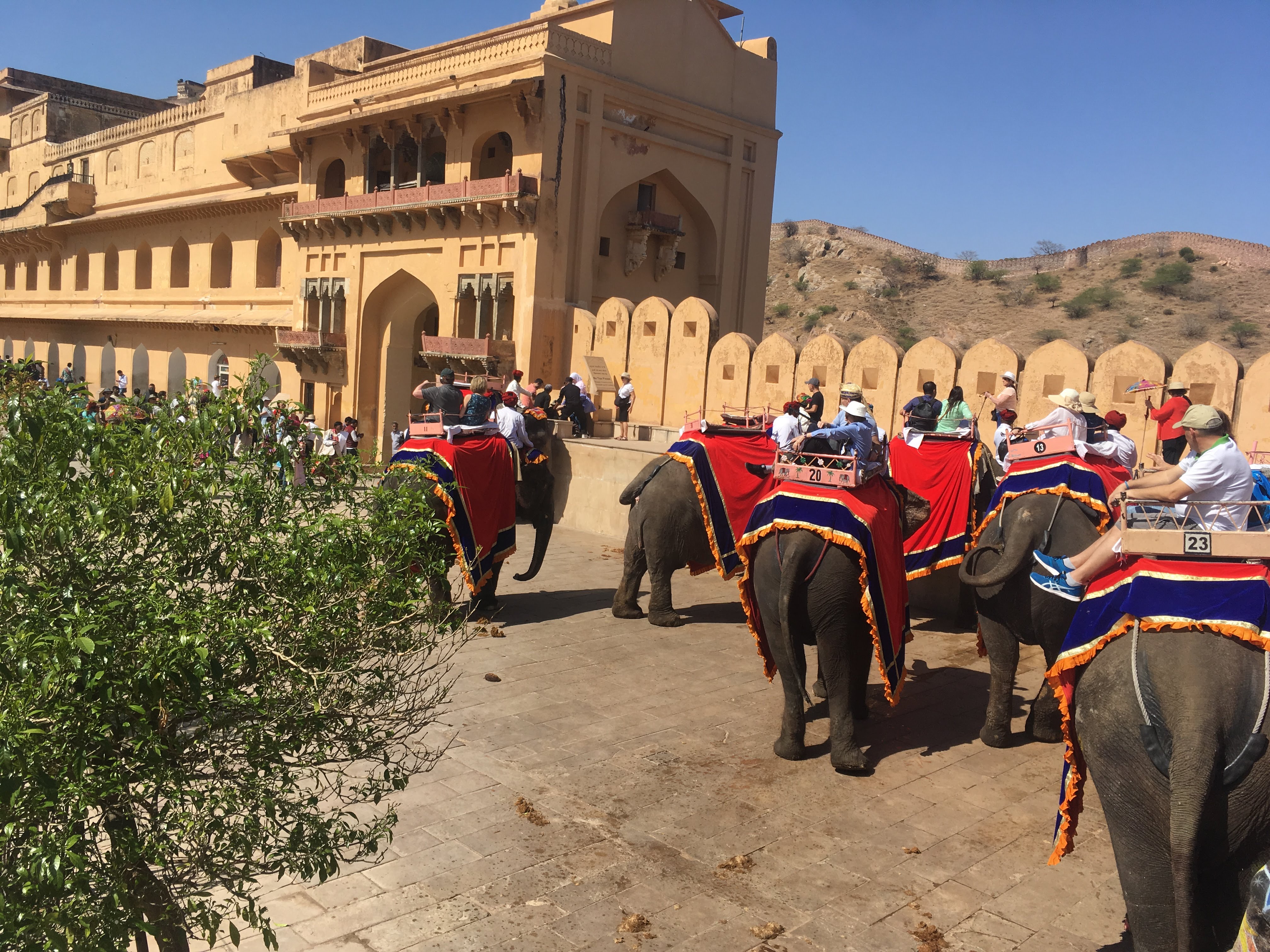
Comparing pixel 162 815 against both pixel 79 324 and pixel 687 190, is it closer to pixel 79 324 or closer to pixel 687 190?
pixel 687 190

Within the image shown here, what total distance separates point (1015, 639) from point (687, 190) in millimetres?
17311

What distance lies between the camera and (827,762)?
6.07 metres

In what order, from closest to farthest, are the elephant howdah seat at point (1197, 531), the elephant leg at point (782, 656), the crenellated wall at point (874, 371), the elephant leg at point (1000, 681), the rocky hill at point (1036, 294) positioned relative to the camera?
1. the elephant howdah seat at point (1197, 531)
2. the elephant leg at point (782, 656)
3. the elephant leg at point (1000, 681)
4. the crenellated wall at point (874, 371)
5. the rocky hill at point (1036, 294)

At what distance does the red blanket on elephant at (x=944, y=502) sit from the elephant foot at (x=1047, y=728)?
2.50m

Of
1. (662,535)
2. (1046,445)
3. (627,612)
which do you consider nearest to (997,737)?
(1046,445)

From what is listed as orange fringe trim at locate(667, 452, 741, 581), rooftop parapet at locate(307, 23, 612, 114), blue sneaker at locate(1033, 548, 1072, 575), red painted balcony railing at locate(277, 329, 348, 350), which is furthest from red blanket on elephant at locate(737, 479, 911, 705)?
red painted balcony railing at locate(277, 329, 348, 350)

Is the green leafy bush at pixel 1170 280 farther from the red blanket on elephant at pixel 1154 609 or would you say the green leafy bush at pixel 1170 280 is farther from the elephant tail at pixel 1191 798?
the elephant tail at pixel 1191 798

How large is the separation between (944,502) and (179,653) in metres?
7.71

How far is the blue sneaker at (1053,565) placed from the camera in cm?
410

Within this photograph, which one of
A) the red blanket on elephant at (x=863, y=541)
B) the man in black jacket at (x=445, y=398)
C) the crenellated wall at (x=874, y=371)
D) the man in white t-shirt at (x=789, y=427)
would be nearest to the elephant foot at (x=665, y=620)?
the man in white t-shirt at (x=789, y=427)

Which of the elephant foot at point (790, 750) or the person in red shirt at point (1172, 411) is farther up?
the person in red shirt at point (1172, 411)

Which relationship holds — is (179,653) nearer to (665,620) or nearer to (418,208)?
(665,620)

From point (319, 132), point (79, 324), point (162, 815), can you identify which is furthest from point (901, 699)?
point (79, 324)

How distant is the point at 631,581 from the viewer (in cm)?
946
